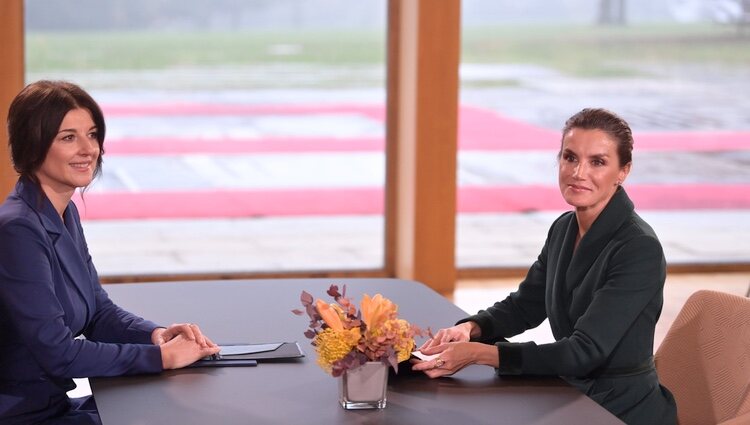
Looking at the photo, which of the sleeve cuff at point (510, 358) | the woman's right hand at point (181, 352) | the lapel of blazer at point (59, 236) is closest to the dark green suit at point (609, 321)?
the sleeve cuff at point (510, 358)

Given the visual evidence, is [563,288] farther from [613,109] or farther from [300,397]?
[613,109]

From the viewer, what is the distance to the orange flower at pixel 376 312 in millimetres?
2383

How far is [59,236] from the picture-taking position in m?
2.88

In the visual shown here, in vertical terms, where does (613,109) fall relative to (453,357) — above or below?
above

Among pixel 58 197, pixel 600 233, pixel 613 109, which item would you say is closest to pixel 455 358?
pixel 600 233

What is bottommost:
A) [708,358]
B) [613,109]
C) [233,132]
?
[708,358]

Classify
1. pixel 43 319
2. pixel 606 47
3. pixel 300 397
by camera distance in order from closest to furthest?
1. pixel 300 397
2. pixel 43 319
3. pixel 606 47

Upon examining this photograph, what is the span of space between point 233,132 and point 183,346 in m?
4.25

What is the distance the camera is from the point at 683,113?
7488mm

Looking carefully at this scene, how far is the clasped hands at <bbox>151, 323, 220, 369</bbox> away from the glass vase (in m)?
0.48

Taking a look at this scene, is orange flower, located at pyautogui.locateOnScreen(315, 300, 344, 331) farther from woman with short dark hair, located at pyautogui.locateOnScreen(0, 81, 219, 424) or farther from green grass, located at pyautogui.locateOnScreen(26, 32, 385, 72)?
green grass, located at pyautogui.locateOnScreen(26, 32, 385, 72)

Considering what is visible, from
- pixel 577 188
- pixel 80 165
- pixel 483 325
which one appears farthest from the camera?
pixel 483 325

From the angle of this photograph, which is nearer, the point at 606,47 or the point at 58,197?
the point at 58,197

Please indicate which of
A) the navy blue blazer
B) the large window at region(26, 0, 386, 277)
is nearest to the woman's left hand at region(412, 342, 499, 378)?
the navy blue blazer
